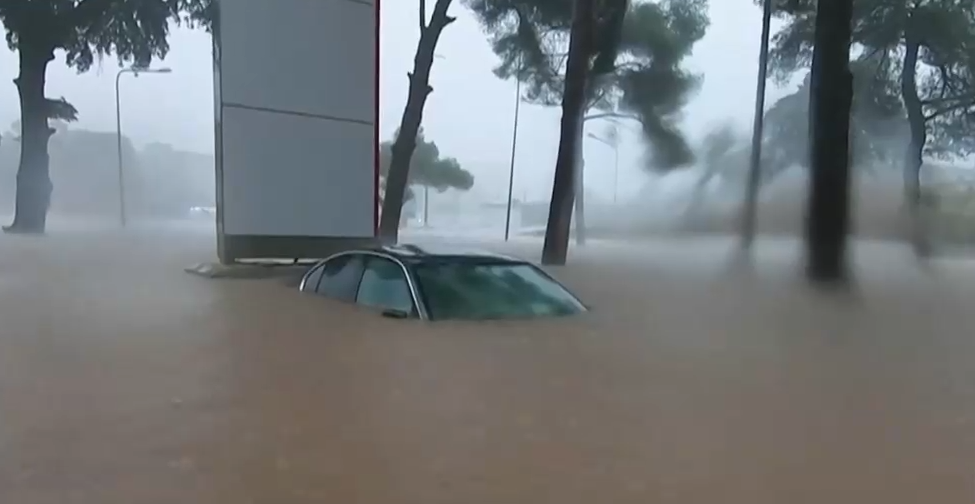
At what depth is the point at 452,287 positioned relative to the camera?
693cm

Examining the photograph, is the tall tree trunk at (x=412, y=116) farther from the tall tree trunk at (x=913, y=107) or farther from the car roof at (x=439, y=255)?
the car roof at (x=439, y=255)

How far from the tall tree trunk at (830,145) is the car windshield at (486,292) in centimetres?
558

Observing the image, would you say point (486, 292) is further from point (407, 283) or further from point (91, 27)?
point (91, 27)

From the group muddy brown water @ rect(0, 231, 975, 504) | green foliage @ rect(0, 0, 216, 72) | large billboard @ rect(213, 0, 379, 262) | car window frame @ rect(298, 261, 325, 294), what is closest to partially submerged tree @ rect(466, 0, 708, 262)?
large billboard @ rect(213, 0, 379, 262)

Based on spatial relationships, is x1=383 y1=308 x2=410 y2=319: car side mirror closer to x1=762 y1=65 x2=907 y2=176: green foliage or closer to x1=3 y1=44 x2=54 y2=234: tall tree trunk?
x1=762 y1=65 x2=907 y2=176: green foliage

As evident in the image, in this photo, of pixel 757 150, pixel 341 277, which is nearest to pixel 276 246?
pixel 341 277

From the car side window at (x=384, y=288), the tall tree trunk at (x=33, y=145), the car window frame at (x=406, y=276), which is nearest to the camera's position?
the car window frame at (x=406, y=276)

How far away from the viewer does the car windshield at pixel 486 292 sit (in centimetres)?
674

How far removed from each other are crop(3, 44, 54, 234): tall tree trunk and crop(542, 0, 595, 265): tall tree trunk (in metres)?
13.0

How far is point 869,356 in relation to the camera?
6.54 m

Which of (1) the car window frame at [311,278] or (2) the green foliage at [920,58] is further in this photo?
(2) the green foliage at [920,58]

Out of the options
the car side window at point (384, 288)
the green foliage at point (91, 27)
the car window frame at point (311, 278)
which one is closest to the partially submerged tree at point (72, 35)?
the green foliage at point (91, 27)

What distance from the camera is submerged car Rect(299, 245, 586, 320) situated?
22.2 feet

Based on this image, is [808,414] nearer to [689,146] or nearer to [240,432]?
[240,432]
